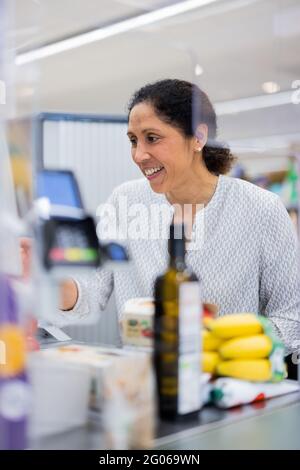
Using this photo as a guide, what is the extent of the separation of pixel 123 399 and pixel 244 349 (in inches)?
12.2

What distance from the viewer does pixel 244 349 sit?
4.01ft

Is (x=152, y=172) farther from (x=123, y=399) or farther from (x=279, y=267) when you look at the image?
(x=123, y=399)

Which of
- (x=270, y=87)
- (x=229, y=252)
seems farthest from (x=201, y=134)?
(x=270, y=87)

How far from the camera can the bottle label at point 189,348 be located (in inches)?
42.8

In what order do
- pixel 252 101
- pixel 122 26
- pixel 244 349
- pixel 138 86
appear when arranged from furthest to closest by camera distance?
pixel 252 101, pixel 122 26, pixel 138 86, pixel 244 349

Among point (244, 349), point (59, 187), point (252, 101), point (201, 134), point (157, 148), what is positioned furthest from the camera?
point (252, 101)

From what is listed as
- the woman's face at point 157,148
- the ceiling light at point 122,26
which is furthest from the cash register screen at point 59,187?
the woman's face at point 157,148

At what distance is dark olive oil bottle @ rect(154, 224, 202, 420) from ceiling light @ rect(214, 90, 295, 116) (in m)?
0.85

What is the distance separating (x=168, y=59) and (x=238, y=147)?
0.41m

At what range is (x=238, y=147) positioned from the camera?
182cm

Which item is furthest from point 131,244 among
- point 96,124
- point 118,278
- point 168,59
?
point 168,59

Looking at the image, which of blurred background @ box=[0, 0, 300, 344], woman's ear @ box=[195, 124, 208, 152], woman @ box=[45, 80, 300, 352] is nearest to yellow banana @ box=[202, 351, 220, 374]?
blurred background @ box=[0, 0, 300, 344]

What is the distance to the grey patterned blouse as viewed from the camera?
1746 millimetres

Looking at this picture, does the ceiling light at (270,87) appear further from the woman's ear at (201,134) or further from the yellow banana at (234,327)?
the yellow banana at (234,327)
